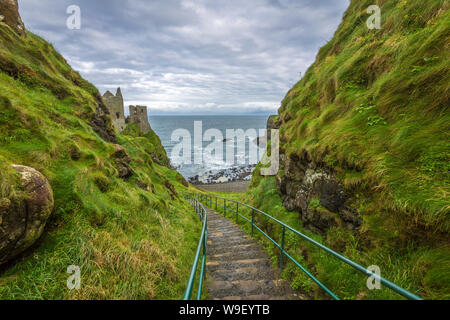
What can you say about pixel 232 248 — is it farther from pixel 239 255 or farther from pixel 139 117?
pixel 139 117

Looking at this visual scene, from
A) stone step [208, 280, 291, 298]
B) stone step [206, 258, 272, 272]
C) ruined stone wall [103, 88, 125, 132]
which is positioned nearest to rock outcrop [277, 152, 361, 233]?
stone step [206, 258, 272, 272]

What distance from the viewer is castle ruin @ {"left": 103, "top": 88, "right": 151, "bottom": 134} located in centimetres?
3608

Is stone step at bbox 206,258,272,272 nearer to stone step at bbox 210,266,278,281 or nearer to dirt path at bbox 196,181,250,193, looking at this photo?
stone step at bbox 210,266,278,281

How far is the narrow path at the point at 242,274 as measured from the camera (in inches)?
145

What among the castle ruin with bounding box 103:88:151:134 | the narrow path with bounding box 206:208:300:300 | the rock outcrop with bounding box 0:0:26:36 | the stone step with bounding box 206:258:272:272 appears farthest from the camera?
the castle ruin with bounding box 103:88:151:134

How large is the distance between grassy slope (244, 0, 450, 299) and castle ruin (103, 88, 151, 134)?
3511 centimetres

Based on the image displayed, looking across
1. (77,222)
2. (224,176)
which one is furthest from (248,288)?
(224,176)

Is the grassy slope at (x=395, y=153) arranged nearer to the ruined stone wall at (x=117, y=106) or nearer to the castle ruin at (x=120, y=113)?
the castle ruin at (x=120, y=113)

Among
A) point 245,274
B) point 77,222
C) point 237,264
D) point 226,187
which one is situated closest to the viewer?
point 77,222

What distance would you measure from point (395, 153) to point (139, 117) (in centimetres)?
4805

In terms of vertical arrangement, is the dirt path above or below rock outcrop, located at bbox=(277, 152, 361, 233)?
below

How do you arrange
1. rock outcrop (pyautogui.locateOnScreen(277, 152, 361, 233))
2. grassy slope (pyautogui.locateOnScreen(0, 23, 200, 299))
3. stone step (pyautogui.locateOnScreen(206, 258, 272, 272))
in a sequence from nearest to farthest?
grassy slope (pyautogui.locateOnScreen(0, 23, 200, 299))
rock outcrop (pyautogui.locateOnScreen(277, 152, 361, 233))
stone step (pyautogui.locateOnScreen(206, 258, 272, 272))

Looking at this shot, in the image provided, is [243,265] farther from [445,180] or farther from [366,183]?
[445,180]

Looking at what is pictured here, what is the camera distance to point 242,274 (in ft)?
14.4
